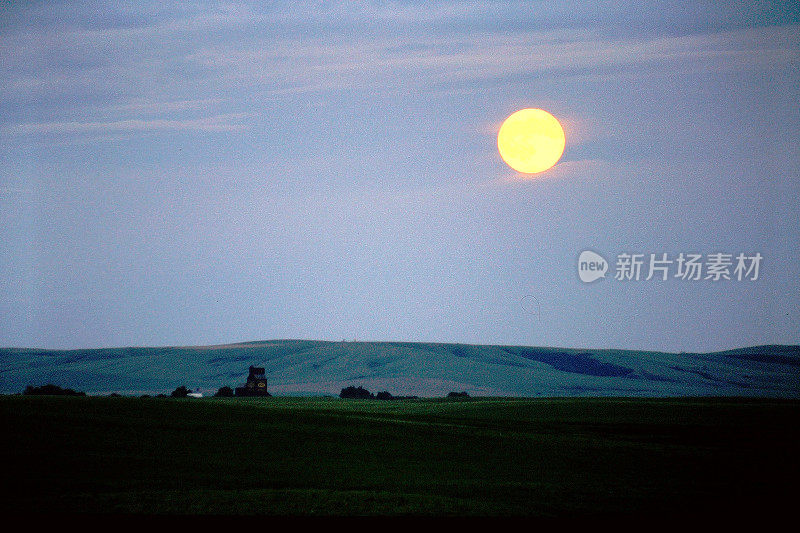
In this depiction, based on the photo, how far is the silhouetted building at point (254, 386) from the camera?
83688 mm

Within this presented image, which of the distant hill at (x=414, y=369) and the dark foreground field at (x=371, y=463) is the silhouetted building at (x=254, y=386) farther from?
the dark foreground field at (x=371, y=463)

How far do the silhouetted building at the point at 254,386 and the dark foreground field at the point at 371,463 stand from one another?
138ft

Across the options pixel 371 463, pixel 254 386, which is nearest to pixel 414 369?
pixel 254 386

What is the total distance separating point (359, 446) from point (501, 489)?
8.43 meters

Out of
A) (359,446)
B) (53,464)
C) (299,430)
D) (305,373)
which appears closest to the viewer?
(53,464)

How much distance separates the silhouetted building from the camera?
8369cm

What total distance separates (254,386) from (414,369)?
152 feet

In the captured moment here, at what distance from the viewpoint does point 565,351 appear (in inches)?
5999

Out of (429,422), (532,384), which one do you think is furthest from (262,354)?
(429,422)

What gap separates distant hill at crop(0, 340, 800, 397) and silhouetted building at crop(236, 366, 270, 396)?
2133 cm

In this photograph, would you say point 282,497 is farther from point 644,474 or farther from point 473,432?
point 473,432

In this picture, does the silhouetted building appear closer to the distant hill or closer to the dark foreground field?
the distant hill

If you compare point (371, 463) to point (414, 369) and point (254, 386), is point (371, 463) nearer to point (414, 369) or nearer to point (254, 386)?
point (254, 386)

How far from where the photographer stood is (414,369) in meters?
129
